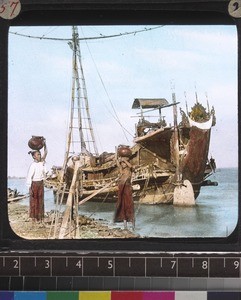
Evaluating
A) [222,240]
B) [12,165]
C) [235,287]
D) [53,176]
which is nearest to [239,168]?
[222,240]

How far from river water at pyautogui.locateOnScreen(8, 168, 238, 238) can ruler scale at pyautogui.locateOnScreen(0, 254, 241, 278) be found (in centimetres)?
8

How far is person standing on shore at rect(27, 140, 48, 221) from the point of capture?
6.09ft

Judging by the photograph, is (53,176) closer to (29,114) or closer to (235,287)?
(29,114)

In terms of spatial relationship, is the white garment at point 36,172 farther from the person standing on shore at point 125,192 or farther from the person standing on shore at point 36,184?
the person standing on shore at point 125,192

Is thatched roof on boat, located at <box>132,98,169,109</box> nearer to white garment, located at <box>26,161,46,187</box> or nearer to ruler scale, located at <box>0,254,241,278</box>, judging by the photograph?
white garment, located at <box>26,161,46,187</box>

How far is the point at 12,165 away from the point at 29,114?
6.6 inches

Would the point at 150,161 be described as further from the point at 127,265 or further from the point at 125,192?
the point at 127,265

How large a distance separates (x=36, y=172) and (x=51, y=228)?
0.18m

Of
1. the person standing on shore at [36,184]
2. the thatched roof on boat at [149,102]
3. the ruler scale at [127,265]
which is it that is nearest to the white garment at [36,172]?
the person standing on shore at [36,184]

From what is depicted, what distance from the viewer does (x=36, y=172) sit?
1869mm

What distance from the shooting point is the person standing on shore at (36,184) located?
1.86 m

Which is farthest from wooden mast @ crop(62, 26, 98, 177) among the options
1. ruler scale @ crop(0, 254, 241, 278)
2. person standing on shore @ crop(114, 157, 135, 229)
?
ruler scale @ crop(0, 254, 241, 278)

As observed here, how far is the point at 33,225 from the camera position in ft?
6.07

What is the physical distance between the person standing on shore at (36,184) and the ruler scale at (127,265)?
135 millimetres
